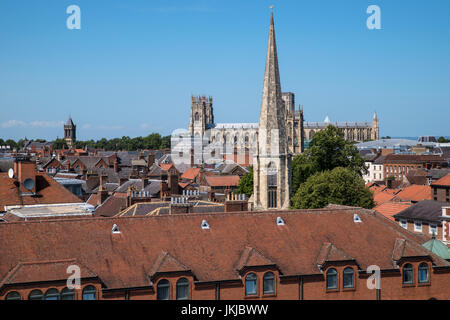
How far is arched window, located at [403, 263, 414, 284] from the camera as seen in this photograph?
24453 millimetres

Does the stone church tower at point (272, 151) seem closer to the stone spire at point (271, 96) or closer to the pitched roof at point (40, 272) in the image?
the stone spire at point (271, 96)

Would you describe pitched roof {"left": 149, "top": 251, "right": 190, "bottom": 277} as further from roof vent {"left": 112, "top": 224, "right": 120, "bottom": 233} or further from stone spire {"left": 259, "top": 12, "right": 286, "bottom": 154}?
stone spire {"left": 259, "top": 12, "right": 286, "bottom": 154}

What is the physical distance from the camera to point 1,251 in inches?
845

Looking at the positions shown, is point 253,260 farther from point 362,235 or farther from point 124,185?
point 124,185

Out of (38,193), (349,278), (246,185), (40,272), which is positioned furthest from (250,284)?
(246,185)

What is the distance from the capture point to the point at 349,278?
23844mm

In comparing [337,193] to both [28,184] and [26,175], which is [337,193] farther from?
[26,175]

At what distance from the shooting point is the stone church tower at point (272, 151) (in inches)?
2400

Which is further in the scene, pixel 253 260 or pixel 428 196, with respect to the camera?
pixel 428 196

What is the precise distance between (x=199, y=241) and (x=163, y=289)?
304cm

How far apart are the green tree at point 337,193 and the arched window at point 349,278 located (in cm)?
2757

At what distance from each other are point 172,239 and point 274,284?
4523mm
